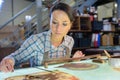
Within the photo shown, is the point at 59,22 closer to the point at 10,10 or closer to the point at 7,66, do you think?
the point at 7,66

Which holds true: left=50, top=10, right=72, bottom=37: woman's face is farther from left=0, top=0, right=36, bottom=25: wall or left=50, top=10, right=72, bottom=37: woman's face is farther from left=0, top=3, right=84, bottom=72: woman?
left=0, top=0, right=36, bottom=25: wall

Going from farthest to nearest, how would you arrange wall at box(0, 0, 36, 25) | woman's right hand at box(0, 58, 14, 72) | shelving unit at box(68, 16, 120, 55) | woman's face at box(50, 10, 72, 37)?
1. wall at box(0, 0, 36, 25)
2. shelving unit at box(68, 16, 120, 55)
3. woman's face at box(50, 10, 72, 37)
4. woman's right hand at box(0, 58, 14, 72)

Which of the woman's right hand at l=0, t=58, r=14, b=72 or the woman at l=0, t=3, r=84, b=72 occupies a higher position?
the woman at l=0, t=3, r=84, b=72

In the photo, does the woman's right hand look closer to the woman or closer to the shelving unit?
the woman

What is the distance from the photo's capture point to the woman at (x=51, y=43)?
1.40m

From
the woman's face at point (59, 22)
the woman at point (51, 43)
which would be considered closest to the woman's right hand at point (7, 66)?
the woman at point (51, 43)

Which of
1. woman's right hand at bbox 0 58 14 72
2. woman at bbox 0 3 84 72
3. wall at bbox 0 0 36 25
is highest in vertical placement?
wall at bbox 0 0 36 25

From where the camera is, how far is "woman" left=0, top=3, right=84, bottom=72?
4.58 ft

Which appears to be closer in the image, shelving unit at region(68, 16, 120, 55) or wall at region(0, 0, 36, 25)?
shelving unit at region(68, 16, 120, 55)

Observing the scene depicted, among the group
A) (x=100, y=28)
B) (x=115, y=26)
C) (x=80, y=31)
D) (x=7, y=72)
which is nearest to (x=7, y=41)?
(x=80, y=31)

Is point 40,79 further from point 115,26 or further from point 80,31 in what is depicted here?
point 115,26

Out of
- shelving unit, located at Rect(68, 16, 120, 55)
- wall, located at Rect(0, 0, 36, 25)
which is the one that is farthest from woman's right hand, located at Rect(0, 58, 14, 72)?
wall, located at Rect(0, 0, 36, 25)

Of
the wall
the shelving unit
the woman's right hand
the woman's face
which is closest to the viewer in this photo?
the woman's right hand

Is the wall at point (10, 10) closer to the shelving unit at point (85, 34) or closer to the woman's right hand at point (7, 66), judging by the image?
the shelving unit at point (85, 34)
